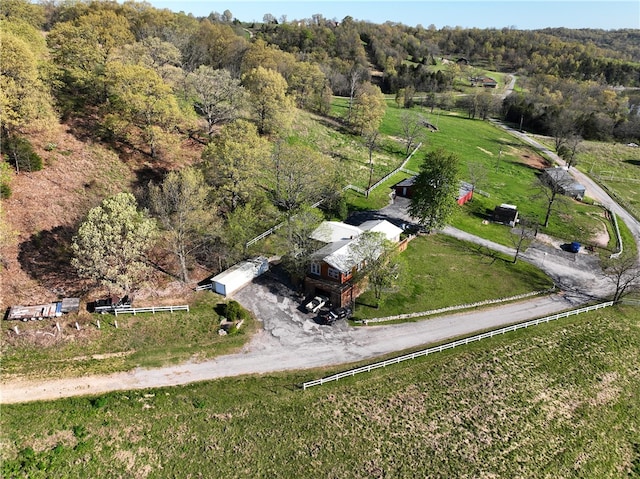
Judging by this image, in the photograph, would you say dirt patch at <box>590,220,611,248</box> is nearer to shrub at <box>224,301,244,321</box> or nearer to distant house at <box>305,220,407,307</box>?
distant house at <box>305,220,407,307</box>

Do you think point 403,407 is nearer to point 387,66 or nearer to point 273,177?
point 273,177

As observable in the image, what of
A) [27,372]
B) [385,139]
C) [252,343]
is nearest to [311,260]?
[252,343]

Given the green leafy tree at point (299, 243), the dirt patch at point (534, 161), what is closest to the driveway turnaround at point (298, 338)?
the green leafy tree at point (299, 243)

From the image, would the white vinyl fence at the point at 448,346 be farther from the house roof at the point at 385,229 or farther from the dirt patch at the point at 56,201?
the dirt patch at the point at 56,201

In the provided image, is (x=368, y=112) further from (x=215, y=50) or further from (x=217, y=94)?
(x=215, y=50)

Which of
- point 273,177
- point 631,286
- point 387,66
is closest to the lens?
point 631,286

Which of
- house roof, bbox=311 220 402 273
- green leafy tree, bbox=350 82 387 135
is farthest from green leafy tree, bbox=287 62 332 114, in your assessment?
house roof, bbox=311 220 402 273
